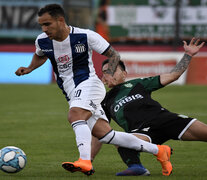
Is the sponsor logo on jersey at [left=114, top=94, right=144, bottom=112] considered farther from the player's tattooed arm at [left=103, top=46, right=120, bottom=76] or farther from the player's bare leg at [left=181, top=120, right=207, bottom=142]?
the player's bare leg at [left=181, top=120, right=207, bottom=142]

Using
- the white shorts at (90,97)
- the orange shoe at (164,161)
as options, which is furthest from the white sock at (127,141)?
the white shorts at (90,97)

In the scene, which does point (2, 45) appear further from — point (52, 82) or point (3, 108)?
Answer: point (3, 108)

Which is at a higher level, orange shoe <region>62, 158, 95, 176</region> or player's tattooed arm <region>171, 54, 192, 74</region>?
player's tattooed arm <region>171, 54, 192, 74</region>

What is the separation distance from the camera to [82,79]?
20.7 ft

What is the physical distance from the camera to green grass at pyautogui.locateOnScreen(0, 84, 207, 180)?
6260 mm

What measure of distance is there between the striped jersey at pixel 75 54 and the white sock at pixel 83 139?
54 centimetres

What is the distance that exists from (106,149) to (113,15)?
57.7ft

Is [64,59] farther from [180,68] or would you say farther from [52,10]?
[180,68]

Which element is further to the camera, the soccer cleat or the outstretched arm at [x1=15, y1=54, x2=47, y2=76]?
the outstretched arm at [x1=15, y1=54, x2=47, y2=76]

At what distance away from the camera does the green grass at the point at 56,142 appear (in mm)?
6260

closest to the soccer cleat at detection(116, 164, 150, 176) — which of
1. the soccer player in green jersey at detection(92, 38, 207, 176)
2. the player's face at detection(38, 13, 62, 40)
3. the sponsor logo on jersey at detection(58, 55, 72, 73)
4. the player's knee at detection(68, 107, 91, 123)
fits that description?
the soccer player in green jersey at detection(92, 38, 207, 176)

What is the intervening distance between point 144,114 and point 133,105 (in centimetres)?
16

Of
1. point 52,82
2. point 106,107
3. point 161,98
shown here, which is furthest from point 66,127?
point 52,82

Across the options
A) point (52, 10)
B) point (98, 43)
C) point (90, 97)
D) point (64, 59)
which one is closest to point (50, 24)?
point (52, 10)
